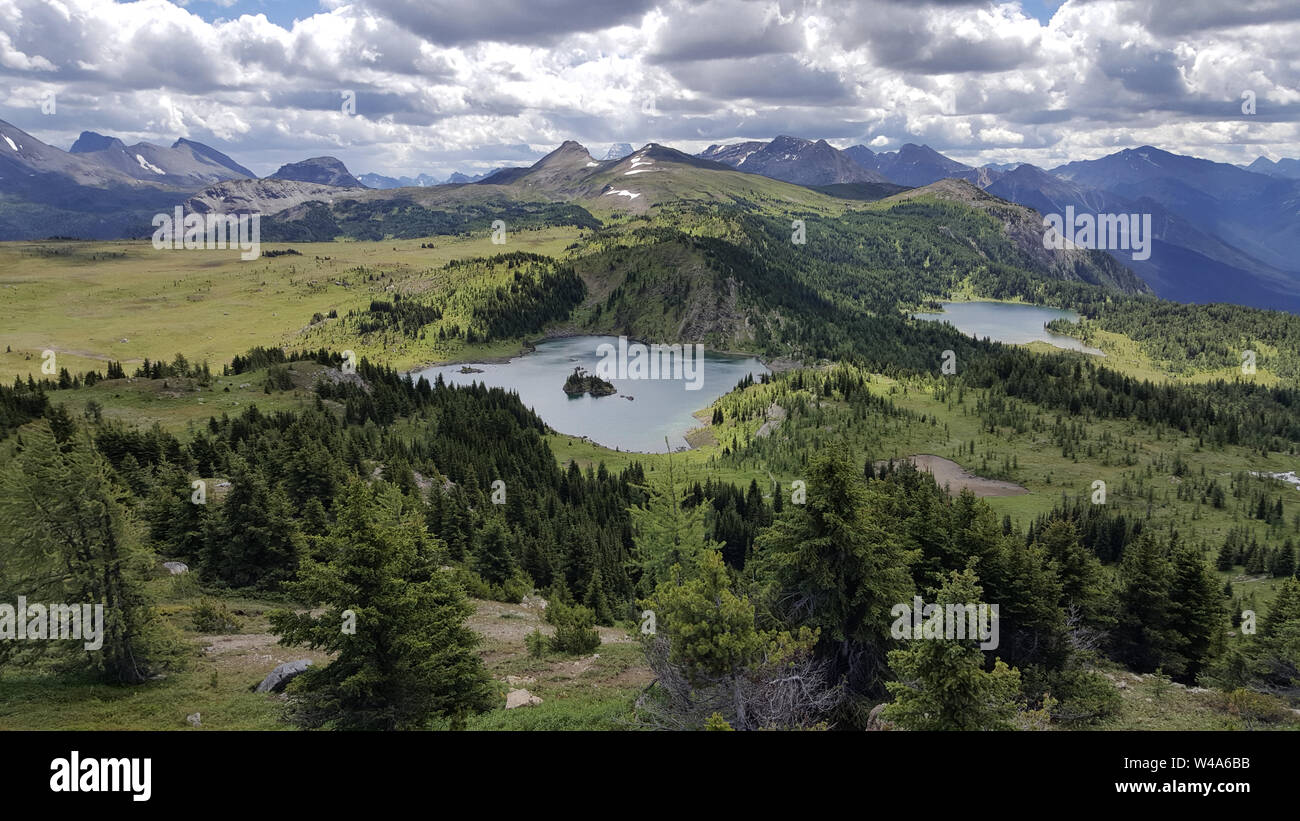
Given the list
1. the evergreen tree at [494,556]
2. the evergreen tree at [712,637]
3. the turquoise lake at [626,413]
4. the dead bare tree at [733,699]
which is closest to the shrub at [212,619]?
the evergreen tree at [494,556]

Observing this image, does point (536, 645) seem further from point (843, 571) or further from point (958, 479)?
point (958, 479)

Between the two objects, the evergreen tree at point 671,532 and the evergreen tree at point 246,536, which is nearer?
the evergreen tree at point 671,532

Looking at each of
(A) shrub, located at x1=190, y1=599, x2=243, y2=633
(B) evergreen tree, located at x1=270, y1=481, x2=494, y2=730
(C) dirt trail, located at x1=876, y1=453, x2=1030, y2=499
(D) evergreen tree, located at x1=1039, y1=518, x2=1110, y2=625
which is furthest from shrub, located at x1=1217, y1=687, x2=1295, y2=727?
(C) dirt trail, located at x1=876, y1=453, x2=1030, y2=499

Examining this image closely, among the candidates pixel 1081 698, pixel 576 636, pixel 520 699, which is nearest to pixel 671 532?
pixel 576 636

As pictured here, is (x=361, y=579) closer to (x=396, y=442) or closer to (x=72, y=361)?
(x=396, y=442)

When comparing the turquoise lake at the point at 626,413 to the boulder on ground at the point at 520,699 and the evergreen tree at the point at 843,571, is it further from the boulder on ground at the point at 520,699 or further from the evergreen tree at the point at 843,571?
the boulder on ground at the point at 520,699
